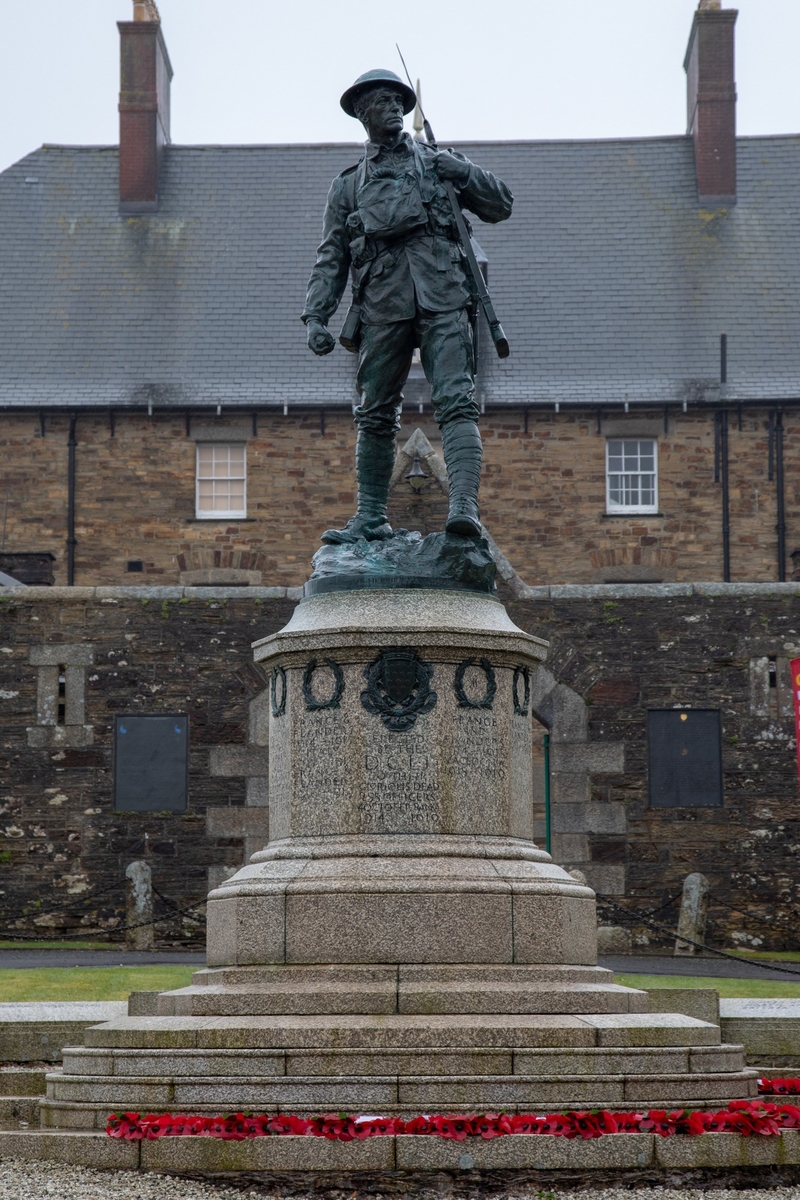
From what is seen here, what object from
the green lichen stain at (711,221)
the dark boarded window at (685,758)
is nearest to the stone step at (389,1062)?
the dark boarded window at (685,758)

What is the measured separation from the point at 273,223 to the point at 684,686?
14.9 meters

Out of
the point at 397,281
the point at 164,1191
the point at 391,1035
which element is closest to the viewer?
the point at 164,1191

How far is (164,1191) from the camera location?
19.0ft

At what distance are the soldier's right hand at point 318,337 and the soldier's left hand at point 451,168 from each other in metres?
0.99

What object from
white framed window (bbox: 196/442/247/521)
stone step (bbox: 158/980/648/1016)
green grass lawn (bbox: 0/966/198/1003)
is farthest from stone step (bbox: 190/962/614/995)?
white framed window (bbox: 196/442/247/521)

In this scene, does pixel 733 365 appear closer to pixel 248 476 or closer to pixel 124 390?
pixel 248 476

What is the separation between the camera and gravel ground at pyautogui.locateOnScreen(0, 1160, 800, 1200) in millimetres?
5691

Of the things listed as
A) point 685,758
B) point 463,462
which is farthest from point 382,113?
point 685,758

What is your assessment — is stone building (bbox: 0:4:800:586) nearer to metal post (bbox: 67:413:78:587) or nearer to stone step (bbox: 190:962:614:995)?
metal post (bbox: 67:413:78:587)

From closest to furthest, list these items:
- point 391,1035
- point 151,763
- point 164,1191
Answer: point 164,1191
point 391,1035
point 151,763

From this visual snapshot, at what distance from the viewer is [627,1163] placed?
19.9 ft

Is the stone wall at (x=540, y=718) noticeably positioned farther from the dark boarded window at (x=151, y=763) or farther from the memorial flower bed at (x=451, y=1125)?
the memorial flower bed at (x=451, y=1125)

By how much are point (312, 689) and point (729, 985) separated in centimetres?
506

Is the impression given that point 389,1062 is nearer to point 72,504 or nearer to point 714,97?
point 72,504
